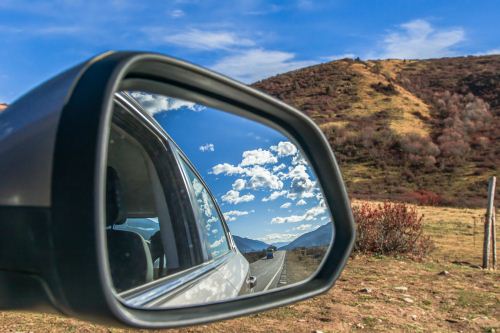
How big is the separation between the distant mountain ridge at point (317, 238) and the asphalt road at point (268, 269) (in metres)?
0.14

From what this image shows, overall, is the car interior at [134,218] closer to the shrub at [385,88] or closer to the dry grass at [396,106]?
the dry grass at [396,106]

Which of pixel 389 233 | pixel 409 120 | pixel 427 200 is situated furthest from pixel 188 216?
pixel 409 120

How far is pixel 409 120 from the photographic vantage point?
222 ft

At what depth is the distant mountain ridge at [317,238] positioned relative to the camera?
88.2 inches

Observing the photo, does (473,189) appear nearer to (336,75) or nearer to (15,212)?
(336,75)

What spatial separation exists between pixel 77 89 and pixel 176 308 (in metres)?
0.63

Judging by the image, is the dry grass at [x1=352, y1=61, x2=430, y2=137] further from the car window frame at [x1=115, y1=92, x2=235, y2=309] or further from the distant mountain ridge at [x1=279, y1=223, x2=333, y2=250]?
the car window frame at [x1=115, y1=92, x2=235, y2=309]

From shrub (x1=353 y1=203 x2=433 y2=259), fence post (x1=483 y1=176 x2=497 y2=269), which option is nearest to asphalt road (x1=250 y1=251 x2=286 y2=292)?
shrub (x1=353 y1=203 x2=433 y2=259)

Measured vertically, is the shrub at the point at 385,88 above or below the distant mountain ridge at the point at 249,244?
above

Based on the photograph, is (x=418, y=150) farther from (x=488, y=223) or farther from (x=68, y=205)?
(x=68, y=205)

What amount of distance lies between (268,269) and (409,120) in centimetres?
6804

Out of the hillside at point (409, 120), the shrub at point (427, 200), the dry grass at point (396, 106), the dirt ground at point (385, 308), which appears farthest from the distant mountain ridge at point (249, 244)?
the dry grass at point (396, 106)

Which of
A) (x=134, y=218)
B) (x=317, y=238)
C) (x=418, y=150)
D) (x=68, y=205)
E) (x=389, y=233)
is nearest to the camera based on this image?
(x=68, y=205)

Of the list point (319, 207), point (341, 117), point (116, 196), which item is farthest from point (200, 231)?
point (341, 117)
